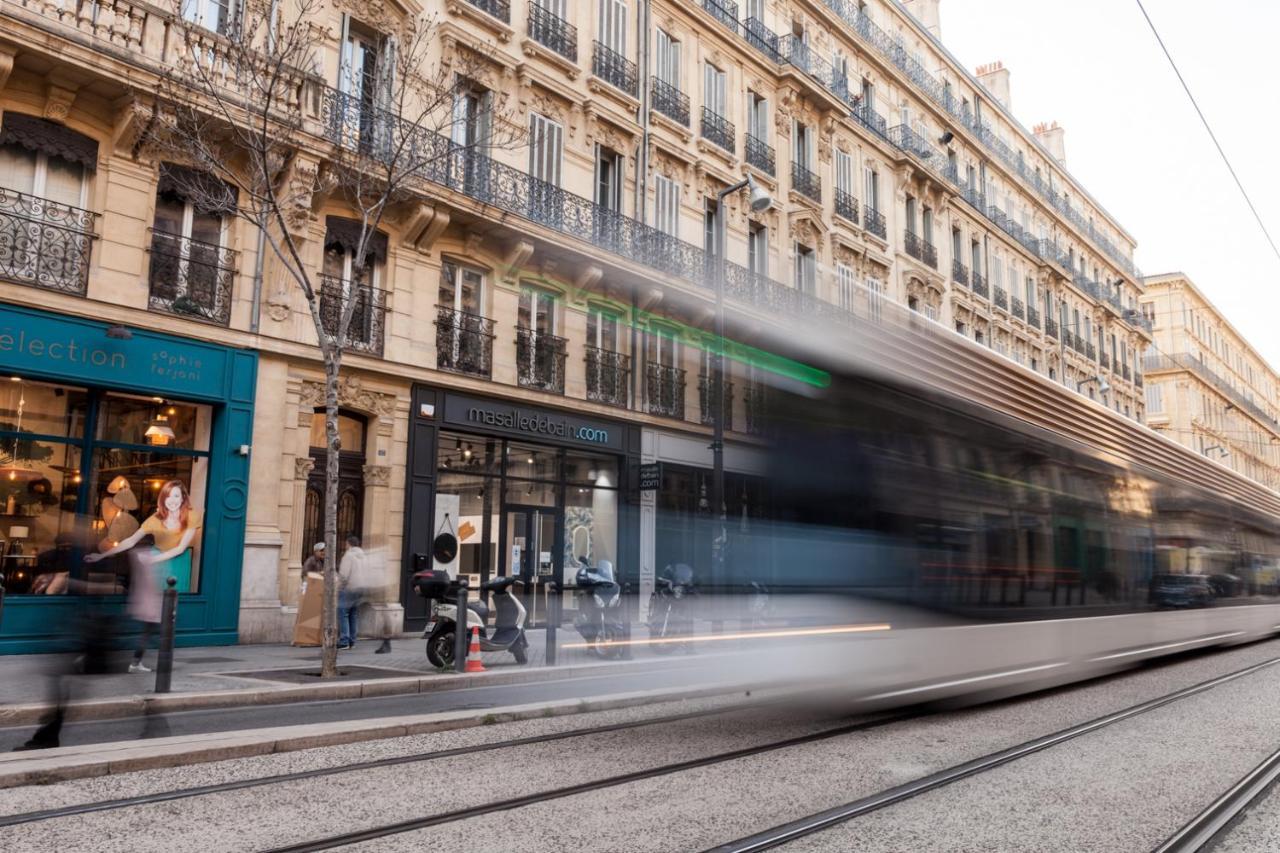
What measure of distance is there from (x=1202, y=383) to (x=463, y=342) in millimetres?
54802

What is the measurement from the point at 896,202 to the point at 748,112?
304 inches

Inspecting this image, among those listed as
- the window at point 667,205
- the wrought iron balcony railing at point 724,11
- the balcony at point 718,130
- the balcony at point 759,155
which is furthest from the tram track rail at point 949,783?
the wrought iron balcony railing at point 724,11

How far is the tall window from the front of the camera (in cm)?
2134

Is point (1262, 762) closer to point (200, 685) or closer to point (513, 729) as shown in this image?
point (513, 729)

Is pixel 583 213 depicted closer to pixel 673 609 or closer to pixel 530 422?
pixel 530 422

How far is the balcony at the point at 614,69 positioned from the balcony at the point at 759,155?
4128 millimetres

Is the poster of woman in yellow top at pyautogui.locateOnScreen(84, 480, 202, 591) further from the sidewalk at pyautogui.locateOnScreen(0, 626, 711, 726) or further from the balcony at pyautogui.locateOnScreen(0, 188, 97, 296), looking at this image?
the balcony at pyautogui.locateOnScreen(0, 188, 97, 296)

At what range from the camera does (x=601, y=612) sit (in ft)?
45.7

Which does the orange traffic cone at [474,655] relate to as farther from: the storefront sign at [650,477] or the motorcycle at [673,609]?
the storefront sign at [650,477]

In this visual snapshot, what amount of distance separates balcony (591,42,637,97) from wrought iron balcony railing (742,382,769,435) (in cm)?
1500

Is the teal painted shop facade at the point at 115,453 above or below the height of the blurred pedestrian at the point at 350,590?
above

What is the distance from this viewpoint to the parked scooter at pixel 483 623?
11625 millimetres

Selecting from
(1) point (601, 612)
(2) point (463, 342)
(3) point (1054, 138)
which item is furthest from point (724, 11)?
(3) point (1054, 138)

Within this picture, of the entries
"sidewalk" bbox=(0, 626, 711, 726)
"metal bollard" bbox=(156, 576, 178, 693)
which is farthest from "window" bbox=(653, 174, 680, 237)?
"metal bollard" bbox=(156, 576, 178, 693)
